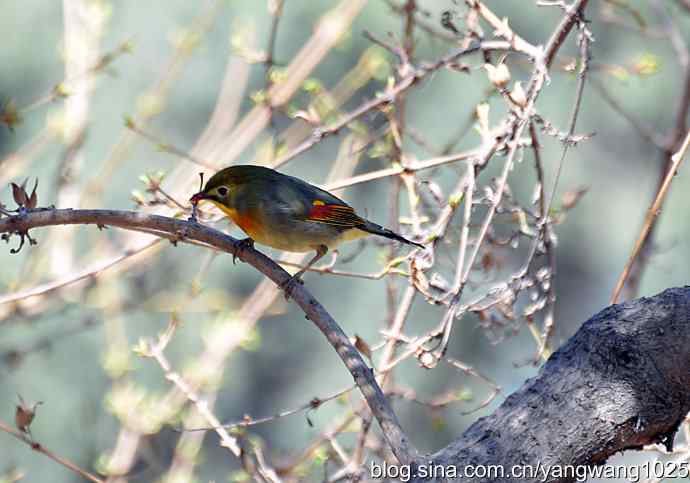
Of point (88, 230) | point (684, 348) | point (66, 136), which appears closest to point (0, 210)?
point (684, 348)

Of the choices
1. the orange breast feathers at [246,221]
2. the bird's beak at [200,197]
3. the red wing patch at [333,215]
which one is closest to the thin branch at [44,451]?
the bird's beak at [200,197]

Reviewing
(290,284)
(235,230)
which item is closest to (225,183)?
(290,284)

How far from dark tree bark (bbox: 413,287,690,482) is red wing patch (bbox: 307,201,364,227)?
1738 millimetres

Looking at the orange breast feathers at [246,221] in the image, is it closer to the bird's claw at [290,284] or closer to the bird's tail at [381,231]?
the bird's tail at [381,231]

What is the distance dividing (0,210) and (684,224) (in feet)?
17.7

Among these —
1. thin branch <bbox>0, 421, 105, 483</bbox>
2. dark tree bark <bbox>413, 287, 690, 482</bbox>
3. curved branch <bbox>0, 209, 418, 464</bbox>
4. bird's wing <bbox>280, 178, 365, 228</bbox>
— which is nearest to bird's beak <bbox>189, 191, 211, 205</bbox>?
bird's wing <bbox>280, 178, 365, 228</bbox>

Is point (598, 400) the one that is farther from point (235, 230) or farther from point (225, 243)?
point (235, 230)

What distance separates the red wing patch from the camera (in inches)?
172

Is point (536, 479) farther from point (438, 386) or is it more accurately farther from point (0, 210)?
point (438, 386)

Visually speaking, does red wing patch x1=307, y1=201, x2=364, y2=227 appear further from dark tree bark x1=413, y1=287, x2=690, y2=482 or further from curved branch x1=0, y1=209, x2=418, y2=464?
dark tree bark x1=413, y1=287, x2=690, y2=482

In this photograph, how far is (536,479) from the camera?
2533mm

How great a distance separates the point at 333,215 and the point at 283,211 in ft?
0.86

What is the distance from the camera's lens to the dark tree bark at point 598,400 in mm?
2578

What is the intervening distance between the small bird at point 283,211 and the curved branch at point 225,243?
35.3 inches
